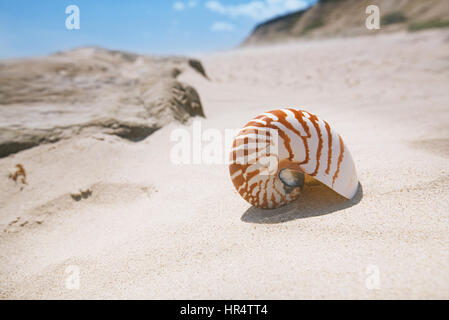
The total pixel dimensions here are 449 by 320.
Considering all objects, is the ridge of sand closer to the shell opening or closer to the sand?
the sand

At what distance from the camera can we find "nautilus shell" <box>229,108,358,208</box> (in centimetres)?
202

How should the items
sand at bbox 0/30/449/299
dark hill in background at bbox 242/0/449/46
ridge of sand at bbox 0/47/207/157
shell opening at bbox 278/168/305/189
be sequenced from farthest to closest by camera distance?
dark hill in background at bbox 242/0/449/46 < ridge of sand at bbox 0/47/207/157 < shell opening at bbox 278/168/305/189 < sand at bbox 0/30/449/299

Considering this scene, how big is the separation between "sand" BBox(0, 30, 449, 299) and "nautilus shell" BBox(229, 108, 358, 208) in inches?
7.2

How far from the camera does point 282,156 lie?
2051 mm

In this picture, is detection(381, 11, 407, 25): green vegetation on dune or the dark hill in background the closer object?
the dark hill in background

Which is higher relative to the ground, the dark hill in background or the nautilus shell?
the dark hill in background

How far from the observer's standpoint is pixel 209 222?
7.34 ft

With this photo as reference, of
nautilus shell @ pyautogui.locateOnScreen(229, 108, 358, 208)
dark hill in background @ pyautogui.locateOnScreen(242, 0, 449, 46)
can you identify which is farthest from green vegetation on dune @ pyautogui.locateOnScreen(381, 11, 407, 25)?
nautilus shell @ pyautogui.locateOnScreen(229, 108, 358, 208)

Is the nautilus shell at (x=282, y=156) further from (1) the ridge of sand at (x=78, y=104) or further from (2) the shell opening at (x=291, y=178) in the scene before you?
(1) the ridge of sand at (x=78, y=104)

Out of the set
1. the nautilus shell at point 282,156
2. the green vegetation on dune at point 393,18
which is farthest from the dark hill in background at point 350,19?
the nautilus shell at point 282,156

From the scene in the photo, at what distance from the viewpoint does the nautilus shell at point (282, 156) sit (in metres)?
2.02

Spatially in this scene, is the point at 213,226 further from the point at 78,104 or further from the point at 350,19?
the point at 350,19

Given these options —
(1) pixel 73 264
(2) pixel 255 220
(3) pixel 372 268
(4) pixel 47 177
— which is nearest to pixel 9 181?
(4) pixel 47 177
